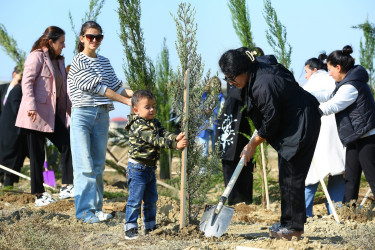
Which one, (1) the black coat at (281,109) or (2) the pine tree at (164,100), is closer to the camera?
(1) the black coat at (281,109)

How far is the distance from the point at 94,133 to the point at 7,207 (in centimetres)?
197

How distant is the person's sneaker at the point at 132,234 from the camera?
17.3 ft

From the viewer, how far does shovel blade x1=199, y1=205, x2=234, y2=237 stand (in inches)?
200

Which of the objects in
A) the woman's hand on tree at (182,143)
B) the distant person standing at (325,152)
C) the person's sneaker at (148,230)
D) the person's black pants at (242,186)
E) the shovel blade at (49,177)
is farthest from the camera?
the shovel blade at (49,177)

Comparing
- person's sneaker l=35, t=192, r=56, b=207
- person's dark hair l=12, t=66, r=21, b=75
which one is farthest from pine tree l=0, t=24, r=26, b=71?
person's sneaker l=35, t=192, r=56, b=207

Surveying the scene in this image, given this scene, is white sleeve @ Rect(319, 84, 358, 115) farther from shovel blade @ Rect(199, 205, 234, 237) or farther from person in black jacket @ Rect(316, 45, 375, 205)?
shovel blade @ Rect(199, 205, 234, 237)

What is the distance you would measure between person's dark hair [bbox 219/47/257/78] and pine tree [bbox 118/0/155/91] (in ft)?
8.79

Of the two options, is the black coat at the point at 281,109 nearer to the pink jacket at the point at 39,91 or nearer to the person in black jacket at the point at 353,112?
the person in black jacket at the point at 353,112

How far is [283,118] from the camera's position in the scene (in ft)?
15.9

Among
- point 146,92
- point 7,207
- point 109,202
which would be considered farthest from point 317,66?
point 7,207

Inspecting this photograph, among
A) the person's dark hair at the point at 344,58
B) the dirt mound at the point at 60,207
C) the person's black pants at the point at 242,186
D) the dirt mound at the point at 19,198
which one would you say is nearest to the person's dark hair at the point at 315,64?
the person's dark hair at the point at 344,58

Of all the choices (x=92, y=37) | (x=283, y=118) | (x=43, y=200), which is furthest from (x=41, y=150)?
(x=283, y=118)

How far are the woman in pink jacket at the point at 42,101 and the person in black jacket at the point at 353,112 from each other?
11.2ft

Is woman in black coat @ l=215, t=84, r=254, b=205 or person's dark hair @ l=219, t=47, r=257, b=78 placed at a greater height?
person's dark hair @ l=219, t=47, r=257, b=78
